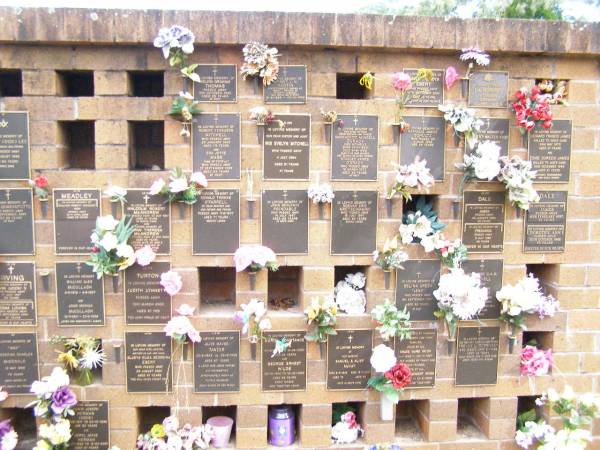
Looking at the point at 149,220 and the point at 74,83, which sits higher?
the point at 74,83

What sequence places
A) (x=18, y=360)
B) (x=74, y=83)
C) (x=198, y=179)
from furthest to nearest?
(x=74, y=83) < (x=18, y=360) < (x=198, y=179)

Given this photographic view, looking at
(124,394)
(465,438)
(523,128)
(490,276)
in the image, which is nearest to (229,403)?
(124,394)

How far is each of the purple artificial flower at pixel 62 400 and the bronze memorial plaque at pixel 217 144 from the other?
218cm

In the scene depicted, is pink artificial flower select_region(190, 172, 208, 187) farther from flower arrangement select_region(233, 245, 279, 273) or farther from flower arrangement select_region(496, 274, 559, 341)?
flower arrangement select_region(496, 274, 559, 341)

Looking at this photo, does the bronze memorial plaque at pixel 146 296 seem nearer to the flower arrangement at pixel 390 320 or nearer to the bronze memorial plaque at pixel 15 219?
the bronze memorial plaque at pixel 15 219

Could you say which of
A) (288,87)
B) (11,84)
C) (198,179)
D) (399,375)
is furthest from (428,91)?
(11,84)

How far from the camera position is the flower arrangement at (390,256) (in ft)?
14.0

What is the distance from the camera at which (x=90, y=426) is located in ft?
14.1

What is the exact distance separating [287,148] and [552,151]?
7.97 feet

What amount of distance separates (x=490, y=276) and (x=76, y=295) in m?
3.72

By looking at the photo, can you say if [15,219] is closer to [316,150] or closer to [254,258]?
[254,258]

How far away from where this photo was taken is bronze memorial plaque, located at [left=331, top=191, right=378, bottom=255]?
432 centimetres

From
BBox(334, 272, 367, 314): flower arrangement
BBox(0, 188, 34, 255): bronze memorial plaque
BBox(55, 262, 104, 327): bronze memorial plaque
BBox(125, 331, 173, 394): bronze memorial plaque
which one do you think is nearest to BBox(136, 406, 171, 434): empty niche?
BBox(125, 331, 173, 394): bronze memorial plaque

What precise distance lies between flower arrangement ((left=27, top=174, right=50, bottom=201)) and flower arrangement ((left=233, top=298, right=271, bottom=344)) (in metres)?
1.92
